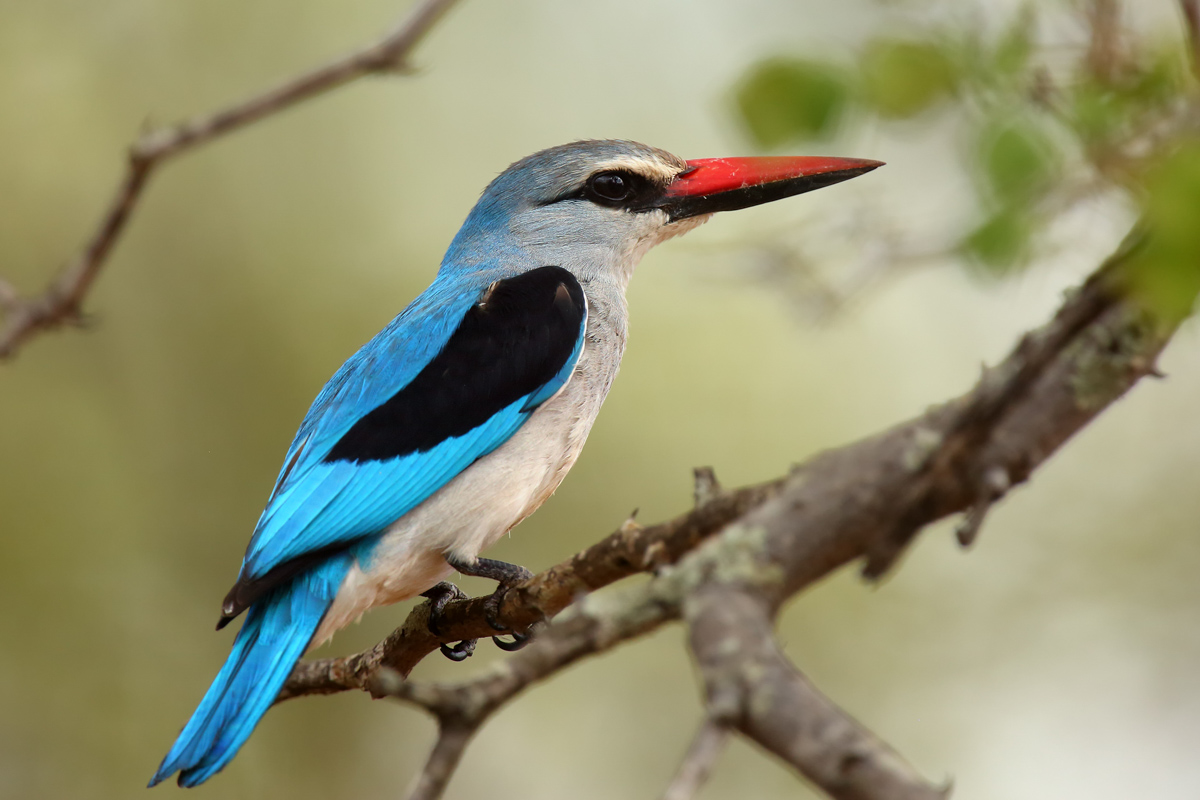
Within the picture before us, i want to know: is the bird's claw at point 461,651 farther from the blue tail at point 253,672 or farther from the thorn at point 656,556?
the thorn at point 656,556

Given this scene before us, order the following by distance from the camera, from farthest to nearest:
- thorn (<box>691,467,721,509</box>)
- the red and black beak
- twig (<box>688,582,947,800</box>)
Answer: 1. the red and black beak
2. thorn (<box>691,467,721,509</box>)
3. twig (<box>688,582,947,800</box>)

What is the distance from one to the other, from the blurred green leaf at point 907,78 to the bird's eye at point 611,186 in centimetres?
310

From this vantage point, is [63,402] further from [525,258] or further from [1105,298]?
[1105,298]

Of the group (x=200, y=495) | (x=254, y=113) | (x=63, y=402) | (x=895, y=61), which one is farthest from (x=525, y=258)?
(x=63, y=402)

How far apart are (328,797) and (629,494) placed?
2.46 m

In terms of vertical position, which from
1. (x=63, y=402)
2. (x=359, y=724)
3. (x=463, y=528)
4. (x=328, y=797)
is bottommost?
(x=328, y=797)

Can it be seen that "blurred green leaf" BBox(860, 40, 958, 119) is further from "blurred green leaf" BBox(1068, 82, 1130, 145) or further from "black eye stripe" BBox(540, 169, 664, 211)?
"black eye stripe" BBox(540, 169, 664, 211)

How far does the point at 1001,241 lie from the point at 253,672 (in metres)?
2.40

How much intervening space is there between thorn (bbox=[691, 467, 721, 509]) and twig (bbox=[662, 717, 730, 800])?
0.65 m

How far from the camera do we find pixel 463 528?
3.43 m

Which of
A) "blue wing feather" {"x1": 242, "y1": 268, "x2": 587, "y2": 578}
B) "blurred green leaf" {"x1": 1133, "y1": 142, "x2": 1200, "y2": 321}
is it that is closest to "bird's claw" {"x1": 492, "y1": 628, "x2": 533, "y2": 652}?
"blue wing feather" {"x1": 242, "y1": 268, "x2": 587, "y2": 578}

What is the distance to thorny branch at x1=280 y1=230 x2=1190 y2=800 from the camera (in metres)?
1.42

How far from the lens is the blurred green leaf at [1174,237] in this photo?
0.98 meters

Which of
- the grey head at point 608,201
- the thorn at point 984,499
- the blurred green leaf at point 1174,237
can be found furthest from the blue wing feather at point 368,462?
the blurred green leaf at point 1174,237
